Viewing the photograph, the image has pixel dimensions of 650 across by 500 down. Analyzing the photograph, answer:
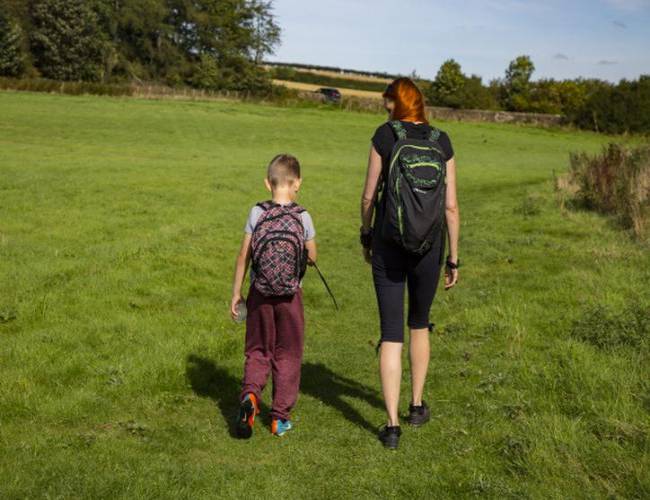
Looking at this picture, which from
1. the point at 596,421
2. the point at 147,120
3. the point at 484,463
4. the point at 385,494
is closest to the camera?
the point at 385,494

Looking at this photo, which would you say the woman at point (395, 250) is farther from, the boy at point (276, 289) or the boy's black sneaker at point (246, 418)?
the boy's black sneaker at point (246, 418)

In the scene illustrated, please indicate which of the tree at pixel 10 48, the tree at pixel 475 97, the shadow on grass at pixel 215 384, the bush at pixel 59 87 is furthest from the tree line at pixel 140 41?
the shadow on grass at pixel 215 384

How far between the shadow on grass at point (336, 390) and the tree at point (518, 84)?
80614 mm

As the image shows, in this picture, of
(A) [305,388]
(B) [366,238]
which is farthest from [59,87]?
(B) [366,238]

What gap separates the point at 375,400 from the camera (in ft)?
22.4

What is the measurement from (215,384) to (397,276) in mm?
2531

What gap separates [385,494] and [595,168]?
14460 millimetres

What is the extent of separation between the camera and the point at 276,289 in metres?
5.52

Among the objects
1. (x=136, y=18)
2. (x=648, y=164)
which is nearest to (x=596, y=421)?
(x=648, y=164)

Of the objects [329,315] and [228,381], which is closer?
[228,381]

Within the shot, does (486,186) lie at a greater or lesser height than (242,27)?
lesser

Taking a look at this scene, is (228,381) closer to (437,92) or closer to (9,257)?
(9,257)

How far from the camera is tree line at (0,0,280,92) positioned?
8125 centimetres

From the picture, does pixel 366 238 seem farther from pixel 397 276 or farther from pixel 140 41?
pixel 140 41
